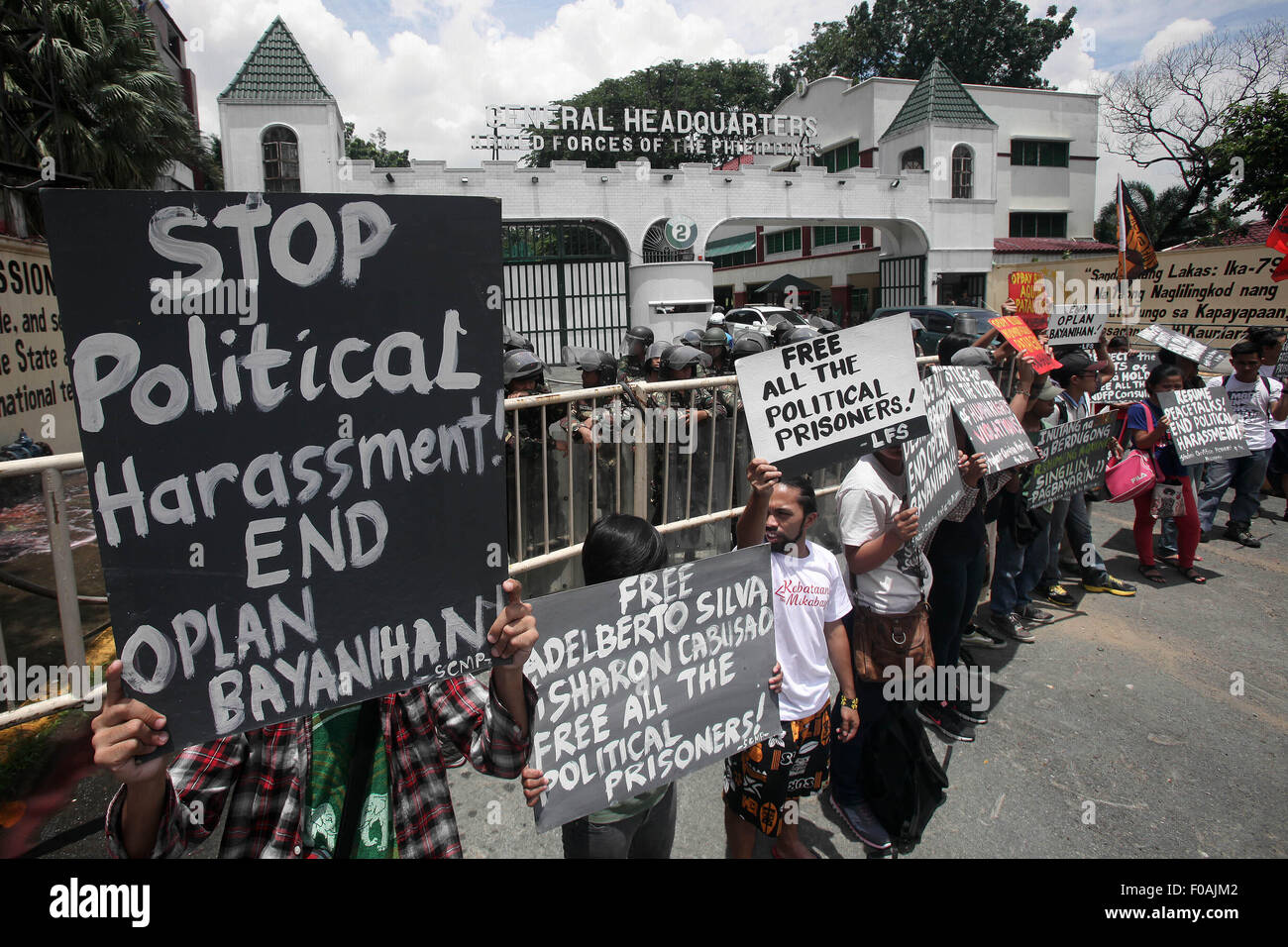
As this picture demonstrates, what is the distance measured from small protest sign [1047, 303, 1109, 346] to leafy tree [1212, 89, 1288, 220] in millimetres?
19491

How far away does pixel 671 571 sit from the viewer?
2320mm

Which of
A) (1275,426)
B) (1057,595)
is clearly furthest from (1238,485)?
(1057,595)

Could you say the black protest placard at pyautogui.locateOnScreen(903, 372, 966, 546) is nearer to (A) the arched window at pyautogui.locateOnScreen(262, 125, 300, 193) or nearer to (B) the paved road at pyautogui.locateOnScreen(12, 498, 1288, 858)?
(B) the paved road at pyautogui.locateOnScreen(12, 498, 1288, 858)

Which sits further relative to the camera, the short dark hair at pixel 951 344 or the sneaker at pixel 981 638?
the short dark hair at pixel 951 344

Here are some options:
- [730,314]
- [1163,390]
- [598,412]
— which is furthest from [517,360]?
[730,314]

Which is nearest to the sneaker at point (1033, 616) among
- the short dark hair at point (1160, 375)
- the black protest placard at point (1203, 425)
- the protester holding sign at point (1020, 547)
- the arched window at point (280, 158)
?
the protester holding sign at point (1020, 547)

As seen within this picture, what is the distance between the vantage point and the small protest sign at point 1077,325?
6641 mm

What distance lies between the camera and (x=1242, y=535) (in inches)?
278

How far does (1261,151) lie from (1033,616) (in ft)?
80.5

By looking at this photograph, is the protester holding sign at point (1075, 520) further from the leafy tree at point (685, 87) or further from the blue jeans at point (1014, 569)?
the leafy tree at point (685, 87)

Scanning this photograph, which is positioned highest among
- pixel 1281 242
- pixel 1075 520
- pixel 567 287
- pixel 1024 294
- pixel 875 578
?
pixel 567 287

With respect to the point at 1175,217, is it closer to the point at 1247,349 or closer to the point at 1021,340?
the point at 1247,349

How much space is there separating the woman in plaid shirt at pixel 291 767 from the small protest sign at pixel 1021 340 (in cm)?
395

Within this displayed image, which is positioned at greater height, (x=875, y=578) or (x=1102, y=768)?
(x=875, y=578)
